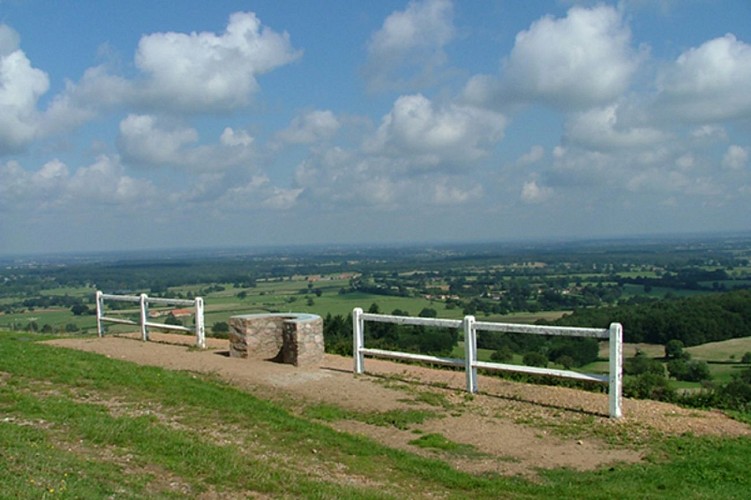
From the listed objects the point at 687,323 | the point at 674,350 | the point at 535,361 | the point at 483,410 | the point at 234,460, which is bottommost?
the point at 674,350

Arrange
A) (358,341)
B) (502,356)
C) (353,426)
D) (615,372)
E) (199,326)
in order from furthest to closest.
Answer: (199,326), (502,356), (358,341), (615,372), (353,426)

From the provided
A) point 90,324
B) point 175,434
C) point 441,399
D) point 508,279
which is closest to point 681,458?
point 441,399

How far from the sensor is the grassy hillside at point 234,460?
228 inches

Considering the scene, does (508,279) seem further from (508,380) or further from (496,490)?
(496,490)

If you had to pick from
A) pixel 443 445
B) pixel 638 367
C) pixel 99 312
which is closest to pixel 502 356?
pixel 638 367

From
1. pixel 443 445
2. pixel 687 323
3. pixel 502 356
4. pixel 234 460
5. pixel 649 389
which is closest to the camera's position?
pixel 234 460

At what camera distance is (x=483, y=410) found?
998cm

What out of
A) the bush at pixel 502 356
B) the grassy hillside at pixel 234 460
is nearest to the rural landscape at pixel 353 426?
the grassy hillside at pixel 234 460

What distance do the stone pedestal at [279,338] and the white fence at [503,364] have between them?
1181 millimetres

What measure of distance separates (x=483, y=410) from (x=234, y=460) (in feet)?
14.7

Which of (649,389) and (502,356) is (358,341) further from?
(649,389)

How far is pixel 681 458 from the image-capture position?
300 inches

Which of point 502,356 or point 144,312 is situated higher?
point 144,312

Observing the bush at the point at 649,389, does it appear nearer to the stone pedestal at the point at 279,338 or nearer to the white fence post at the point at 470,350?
the white fence post at the point at 470,350
